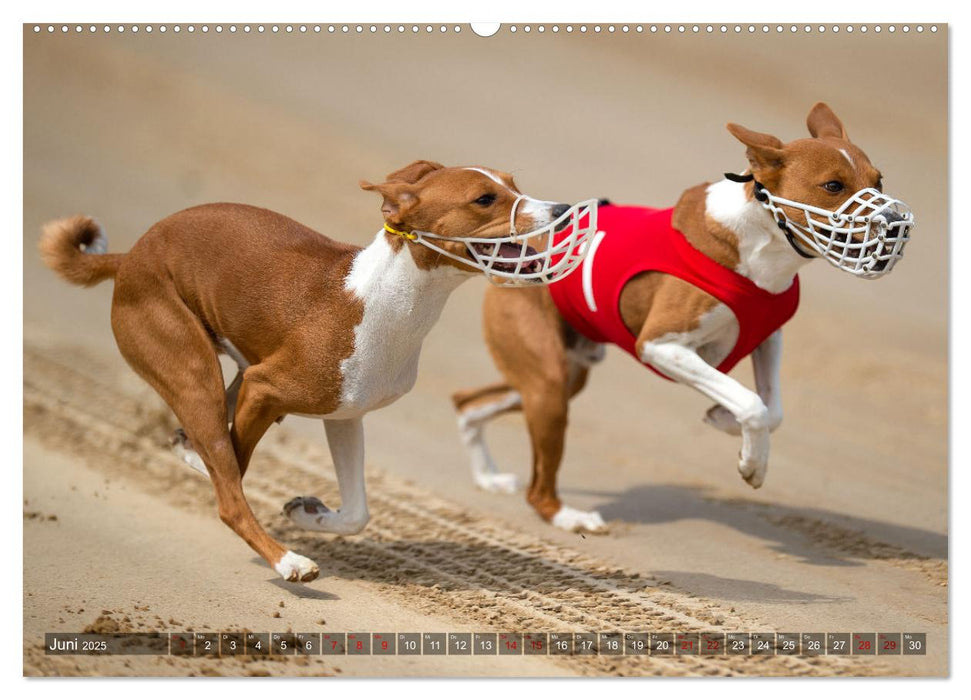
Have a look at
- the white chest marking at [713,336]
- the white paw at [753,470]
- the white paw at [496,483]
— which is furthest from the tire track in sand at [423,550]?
the white chest marking at [713,336]

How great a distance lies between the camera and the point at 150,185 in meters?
8.95

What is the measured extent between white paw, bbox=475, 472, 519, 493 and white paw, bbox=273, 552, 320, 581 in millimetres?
2601

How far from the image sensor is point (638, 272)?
6637 mm

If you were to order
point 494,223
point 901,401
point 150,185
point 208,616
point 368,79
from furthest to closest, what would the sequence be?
point 901,401
point 150,185
point 368,79
point 208,616
point 494,223

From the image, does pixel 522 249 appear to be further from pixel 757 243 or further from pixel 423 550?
pixel 423 550

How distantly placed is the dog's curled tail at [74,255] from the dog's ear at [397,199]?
1436 millimetres

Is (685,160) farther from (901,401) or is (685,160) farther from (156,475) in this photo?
(156,475)

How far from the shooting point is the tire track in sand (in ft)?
18.7

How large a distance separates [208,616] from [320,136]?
4.60 meters

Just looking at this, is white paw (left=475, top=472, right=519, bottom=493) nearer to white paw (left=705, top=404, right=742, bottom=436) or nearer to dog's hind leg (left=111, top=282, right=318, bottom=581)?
white paw (left=705, top=404, right=742, bottom=436)

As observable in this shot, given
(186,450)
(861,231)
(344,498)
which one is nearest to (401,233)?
(344,498)

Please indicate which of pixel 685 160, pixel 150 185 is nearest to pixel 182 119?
pixel 150 185

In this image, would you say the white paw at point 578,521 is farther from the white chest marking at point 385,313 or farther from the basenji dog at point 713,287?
the white chest marking at point 385,313

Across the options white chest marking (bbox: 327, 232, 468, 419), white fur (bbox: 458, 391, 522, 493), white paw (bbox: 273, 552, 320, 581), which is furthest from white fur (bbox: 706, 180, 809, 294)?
white paw (bbox: 273, 552, 320, 581)
